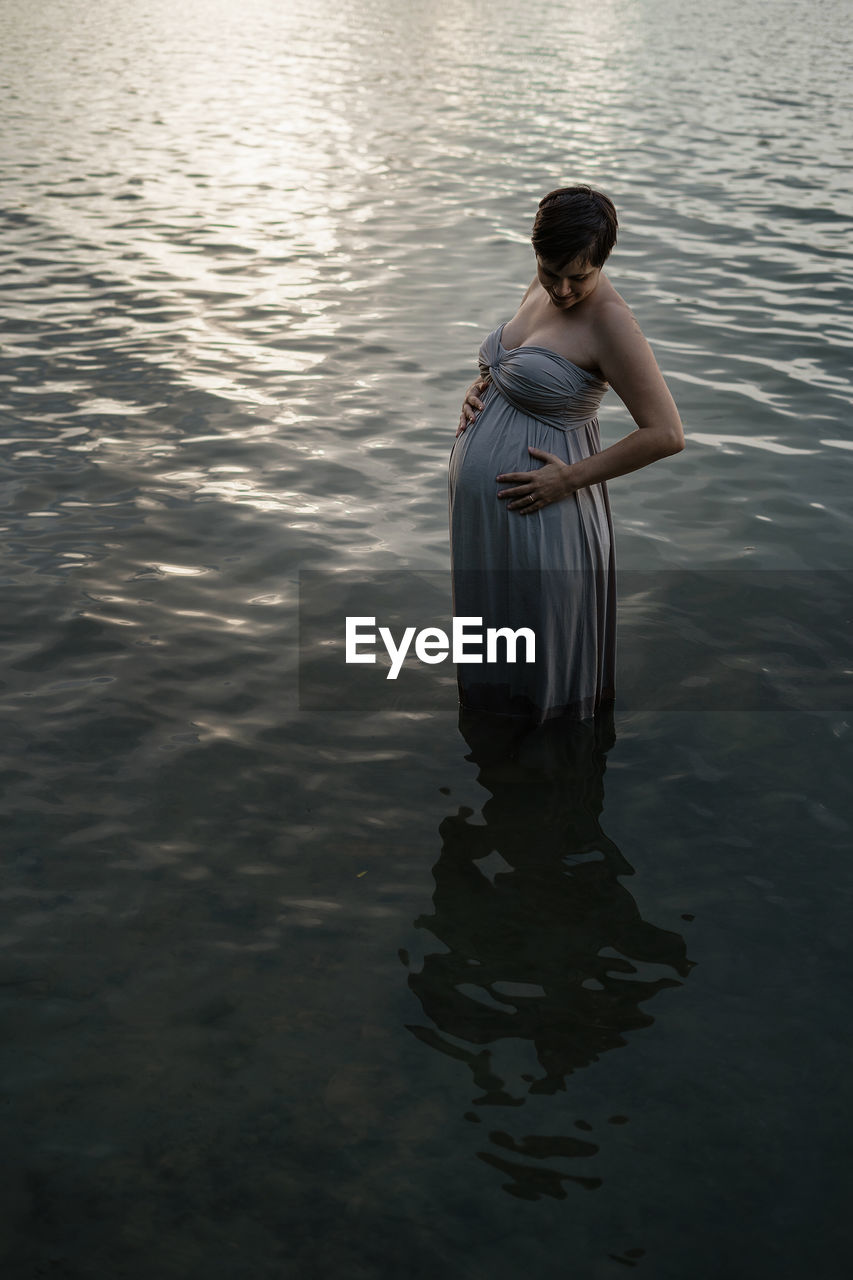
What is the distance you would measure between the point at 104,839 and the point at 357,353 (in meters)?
6.90

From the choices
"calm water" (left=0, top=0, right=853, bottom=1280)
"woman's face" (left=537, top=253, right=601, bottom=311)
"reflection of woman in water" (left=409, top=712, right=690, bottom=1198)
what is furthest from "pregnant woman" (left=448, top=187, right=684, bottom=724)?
"calm water" (left=0, top=0, right=853, bottom=1280)

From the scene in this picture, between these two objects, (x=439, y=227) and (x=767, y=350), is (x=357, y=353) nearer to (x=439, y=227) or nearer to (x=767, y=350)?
(x=767, y=350)

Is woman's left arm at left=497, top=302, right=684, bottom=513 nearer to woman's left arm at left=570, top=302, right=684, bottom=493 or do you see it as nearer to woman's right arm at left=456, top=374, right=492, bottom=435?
woman's left arm at left=570, top=302, right=684, bottom=493

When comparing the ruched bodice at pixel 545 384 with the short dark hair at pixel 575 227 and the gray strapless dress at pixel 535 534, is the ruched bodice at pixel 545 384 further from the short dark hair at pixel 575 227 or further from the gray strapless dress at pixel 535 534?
the short dark hair at pixel 575 227

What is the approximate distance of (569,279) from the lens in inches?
167

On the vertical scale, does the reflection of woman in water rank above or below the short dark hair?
below

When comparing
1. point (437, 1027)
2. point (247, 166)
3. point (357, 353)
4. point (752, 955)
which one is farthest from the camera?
point (247, 166)

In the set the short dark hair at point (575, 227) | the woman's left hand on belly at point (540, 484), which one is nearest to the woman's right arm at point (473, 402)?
the woman's left hand on belly at point (540, 484)

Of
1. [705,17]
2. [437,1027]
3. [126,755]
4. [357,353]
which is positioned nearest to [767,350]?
[357,353]

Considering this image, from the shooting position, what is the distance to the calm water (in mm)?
3340

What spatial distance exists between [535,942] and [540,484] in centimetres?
176

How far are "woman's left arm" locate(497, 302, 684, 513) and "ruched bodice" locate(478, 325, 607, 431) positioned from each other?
0.13 metres

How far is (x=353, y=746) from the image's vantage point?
5.46 metres

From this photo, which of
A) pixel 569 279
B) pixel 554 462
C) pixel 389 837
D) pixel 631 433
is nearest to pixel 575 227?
pixel 569 279
